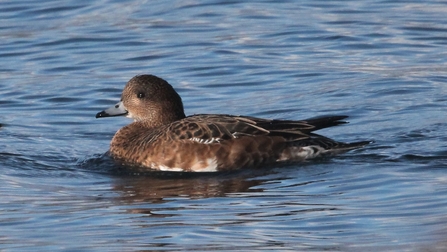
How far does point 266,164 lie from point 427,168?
1.42 metres

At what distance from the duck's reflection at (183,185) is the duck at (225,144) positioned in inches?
5.6

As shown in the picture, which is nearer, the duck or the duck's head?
the duck

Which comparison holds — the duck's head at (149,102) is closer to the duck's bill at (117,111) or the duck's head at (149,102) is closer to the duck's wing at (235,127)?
the duck's bill at (117,111)

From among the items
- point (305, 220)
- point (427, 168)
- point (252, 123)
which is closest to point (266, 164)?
point (252, 123)

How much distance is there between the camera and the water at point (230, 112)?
7.41 meters

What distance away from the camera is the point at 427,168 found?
31.0 feet

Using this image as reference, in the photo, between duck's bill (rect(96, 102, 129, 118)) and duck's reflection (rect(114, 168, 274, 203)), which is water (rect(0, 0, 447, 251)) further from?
duck's bill (rect(96, 102, 129, 118))

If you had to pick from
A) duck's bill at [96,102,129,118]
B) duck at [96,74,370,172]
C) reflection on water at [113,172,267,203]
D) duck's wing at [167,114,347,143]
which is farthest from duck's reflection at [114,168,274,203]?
duck's bill at [96,102,129,118]

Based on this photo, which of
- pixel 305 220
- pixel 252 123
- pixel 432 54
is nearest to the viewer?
pixel 305 220

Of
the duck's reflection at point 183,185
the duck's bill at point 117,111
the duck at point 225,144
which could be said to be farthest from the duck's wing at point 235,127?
the duck's bill at point 117,111

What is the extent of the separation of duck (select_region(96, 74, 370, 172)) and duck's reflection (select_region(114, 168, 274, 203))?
14cm

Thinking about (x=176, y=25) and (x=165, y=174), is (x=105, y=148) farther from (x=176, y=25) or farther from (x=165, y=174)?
(x=176, y=25)

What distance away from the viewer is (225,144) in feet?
32.6

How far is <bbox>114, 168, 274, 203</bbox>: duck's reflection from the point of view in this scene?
8.92m
